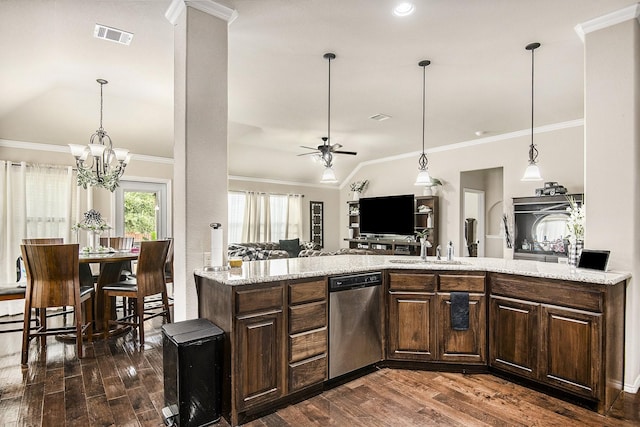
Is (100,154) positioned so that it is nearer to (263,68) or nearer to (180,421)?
(263,68)

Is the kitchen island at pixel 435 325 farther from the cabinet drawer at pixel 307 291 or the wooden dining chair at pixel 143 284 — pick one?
the wooden dining chair at pixel 143 284

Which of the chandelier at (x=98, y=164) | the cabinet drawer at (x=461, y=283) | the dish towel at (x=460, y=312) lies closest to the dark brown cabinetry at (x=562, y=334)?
the cabinet drawer at (x=461, y=283)

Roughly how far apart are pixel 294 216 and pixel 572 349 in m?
7.06

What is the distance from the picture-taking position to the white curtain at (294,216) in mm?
8930

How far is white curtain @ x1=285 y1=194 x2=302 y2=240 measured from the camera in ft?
29.3

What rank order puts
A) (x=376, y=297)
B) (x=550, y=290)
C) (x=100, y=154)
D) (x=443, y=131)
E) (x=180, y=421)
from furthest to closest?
1. (x=443, y=131)
2. (x=100, y=154)
3. (x=376, y=297)
4. (x=550, y=290)
5. (x=180, y=421)

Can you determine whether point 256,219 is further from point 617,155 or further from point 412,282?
point 617,155

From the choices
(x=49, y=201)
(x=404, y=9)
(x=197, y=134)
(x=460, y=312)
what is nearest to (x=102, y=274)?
(x=49, y=201)

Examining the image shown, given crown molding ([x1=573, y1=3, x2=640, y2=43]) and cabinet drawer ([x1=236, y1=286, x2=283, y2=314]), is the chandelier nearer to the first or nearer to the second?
cabinet drawer ([x1=236, y1=286, x2=283, y2=314])

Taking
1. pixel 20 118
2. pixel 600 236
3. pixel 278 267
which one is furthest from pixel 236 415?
pixel 20 118

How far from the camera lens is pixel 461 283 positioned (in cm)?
298

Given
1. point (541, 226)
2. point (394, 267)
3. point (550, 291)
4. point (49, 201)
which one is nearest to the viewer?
point (550, 291)

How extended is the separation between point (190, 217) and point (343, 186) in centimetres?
744

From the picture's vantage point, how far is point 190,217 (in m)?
2.59
